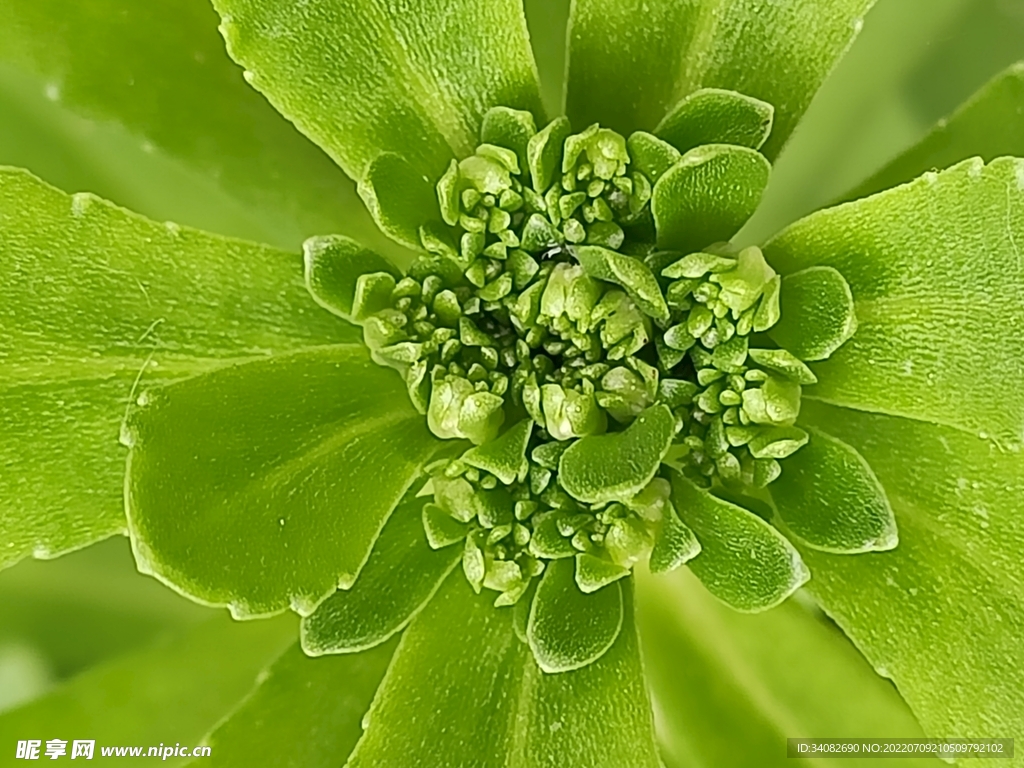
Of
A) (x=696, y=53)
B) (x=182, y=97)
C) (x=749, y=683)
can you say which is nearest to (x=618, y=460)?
(x=696, y=53)

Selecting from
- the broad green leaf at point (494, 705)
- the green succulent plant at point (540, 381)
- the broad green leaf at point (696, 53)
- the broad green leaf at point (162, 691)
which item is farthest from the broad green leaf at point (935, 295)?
the broad green leaf at point (162, 691)

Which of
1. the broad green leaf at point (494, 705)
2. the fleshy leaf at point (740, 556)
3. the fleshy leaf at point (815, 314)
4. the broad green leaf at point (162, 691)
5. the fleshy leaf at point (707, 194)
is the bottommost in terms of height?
the broad green leaf at point (162, 691)

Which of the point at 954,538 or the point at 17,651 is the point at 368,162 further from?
the point at 17,651

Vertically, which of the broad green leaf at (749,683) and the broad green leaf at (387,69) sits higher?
the broad green leaf at (387,69)

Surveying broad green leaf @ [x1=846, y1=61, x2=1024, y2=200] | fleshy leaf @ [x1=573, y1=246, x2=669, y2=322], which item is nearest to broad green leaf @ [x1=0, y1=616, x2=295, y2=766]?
fleshy leaf @ [x1=573, y1=246, x2=669, y2=322]

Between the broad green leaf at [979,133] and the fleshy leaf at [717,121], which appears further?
the broad green leaf at [979,133]

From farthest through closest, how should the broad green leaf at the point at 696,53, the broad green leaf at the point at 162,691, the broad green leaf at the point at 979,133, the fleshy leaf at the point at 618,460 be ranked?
the broad green leaf at the point at 162,691, the broad green leaf at the point at 979,133, the broad green leaf at the point at 696,53, the fleshy leaf at the point at 618,460

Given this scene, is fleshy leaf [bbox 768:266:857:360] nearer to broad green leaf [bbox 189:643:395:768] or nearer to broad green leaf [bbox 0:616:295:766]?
broad green leaf [bbox 189:643:395:768]

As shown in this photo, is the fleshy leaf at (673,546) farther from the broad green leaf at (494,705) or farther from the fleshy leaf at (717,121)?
the fleshy leaf at (717,121)
